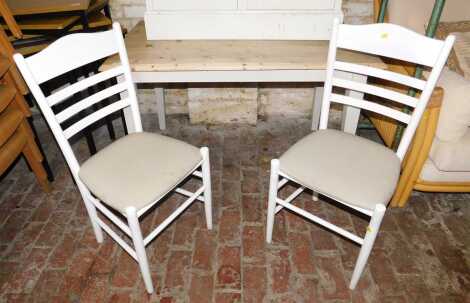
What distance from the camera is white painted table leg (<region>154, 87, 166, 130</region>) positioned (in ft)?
8.43

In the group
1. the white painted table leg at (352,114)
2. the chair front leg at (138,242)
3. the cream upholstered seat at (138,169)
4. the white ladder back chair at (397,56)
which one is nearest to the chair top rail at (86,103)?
the cream upholstered seat at (138,169)

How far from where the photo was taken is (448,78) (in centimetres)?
170

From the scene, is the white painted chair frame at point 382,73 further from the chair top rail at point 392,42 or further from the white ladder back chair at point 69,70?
the white ladder back chair at point 69,70

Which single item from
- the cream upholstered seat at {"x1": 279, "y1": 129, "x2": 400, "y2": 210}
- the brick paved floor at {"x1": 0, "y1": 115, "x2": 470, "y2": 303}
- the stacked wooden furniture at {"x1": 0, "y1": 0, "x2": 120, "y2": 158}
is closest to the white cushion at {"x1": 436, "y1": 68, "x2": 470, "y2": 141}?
the cream upholstered seat at {"x1": 279, "y1": 129, "x2": 400, "y2": 210}

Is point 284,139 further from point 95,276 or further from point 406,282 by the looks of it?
point 95,276

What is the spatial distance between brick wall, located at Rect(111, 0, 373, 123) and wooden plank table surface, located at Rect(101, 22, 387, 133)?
61 centimetres

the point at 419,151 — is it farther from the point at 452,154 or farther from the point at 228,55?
the point at 228,55

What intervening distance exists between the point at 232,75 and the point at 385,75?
76cm

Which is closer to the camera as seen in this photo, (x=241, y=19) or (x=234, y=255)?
(x=234, y=255)

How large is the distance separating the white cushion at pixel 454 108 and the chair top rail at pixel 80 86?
1593 millimetres

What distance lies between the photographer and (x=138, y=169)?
148 cm

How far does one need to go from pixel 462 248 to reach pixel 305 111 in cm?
148

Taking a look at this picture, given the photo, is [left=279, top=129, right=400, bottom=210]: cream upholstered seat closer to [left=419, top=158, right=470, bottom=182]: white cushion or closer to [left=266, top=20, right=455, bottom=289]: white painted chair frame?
[left=266, top=20, right=455, bottom=289]: white painted chair frame

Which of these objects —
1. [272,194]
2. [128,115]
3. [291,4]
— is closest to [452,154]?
[272,194]
